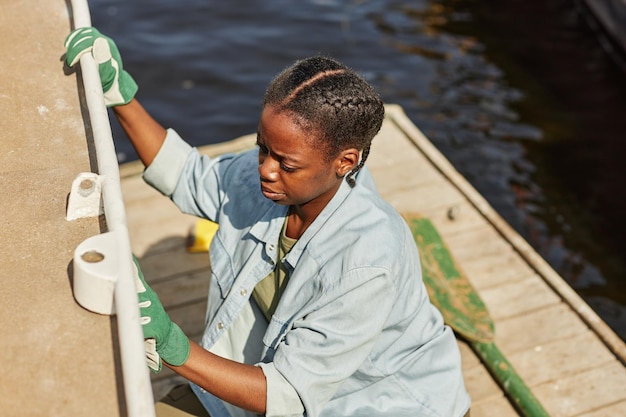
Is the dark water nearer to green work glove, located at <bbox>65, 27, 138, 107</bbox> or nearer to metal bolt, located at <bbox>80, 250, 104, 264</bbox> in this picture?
green work glove, located at <bbox>65, 27, 138, 107</bbox>

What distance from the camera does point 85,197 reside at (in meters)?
2.04

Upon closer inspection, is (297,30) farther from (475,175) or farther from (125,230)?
(125,230)

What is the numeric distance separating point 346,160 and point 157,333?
0.75 meters

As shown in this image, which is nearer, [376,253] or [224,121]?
[376,253]

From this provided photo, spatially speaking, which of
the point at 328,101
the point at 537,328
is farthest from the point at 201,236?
the point at 328,101

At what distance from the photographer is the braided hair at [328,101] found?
223cm

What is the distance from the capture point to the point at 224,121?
7914 millimetres

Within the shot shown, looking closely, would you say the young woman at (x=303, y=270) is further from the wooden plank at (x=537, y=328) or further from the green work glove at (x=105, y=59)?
the wooden plank at (x=537, y=328)

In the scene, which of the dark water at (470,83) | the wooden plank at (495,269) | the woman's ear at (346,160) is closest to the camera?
the woman's ear at (346,160)

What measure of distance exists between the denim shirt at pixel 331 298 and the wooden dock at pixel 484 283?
3.38 feet

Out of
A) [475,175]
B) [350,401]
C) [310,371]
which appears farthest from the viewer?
[475,175]

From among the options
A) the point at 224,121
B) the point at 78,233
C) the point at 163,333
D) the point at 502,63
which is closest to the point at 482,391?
the point at 163,333

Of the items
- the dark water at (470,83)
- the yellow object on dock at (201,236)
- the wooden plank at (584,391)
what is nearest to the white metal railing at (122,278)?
the yellow object on dock at (201,236)

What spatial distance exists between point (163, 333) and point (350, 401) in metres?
0.81
